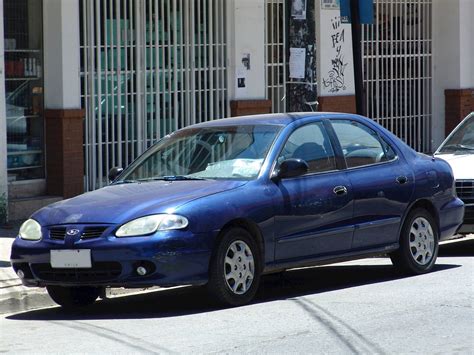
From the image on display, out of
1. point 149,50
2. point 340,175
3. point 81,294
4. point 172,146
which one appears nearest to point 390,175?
point 340,175

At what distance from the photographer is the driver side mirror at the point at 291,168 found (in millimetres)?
9367

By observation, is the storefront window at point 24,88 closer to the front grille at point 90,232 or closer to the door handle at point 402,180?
the front grille at point 90,232

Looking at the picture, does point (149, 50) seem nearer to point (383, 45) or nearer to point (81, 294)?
point (383, 45)

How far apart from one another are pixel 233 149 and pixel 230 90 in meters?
7.65

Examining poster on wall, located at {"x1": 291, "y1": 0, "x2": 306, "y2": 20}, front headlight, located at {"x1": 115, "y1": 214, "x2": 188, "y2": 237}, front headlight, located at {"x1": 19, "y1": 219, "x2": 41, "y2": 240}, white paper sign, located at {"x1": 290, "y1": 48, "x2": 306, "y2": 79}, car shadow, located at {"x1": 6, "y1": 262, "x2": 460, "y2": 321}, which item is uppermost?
poster on wall, located at {"x1": 291, "y1": 0, "x2": 306, "y2": 20}

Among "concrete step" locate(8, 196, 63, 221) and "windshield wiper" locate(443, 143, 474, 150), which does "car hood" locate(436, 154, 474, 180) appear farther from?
"concrete step" locate(8, 196, 63, 221)

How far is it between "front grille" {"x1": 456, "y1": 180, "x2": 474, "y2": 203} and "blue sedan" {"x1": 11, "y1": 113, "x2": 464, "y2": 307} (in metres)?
1.17

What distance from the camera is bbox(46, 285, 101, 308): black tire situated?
373 inches

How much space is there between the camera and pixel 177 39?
1667 centimetres

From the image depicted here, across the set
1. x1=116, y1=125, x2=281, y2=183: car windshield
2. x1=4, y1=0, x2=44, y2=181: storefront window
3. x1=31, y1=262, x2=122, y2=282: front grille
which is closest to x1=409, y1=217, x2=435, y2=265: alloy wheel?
x1=116, y1=125, x2=281, y2=183: car windshield

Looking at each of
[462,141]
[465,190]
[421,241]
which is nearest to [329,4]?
[462,141]

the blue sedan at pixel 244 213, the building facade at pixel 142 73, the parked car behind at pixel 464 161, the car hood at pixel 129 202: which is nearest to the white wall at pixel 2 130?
the building facade at pixel 142 73

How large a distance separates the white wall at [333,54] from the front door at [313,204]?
8.58 meters

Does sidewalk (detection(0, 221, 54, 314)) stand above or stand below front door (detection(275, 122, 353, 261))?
below
